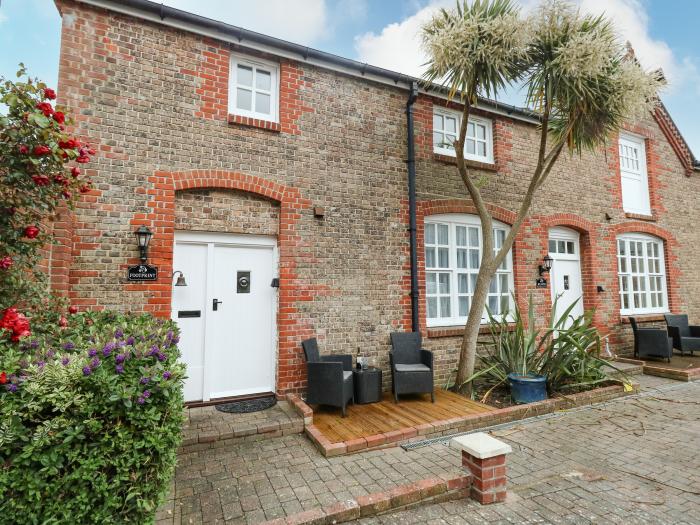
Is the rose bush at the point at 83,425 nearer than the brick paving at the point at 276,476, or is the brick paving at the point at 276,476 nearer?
the rose bush at the point at 83,425

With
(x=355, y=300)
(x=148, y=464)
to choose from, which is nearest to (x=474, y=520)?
(x=148, y=464)

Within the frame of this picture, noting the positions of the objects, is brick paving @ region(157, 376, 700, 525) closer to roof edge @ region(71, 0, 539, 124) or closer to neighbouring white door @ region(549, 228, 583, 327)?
neighbouring white door @ region(549, 228, 583, 327)

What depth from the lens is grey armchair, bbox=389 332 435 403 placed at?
5.32 metres

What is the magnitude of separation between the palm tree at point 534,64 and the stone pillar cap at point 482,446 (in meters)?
2.47

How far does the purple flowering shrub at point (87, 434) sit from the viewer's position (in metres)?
2.00

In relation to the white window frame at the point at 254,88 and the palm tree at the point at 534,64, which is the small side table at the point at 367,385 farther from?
the white window frame at the point at 254,88

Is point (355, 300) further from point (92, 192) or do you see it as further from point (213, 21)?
point (213, 21)

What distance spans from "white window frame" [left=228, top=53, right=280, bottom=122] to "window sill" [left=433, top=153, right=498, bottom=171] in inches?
117

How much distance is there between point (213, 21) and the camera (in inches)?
201

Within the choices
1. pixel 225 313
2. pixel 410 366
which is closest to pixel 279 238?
pixel 225 313

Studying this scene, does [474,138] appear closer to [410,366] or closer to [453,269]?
[453,269]

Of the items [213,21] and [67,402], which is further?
[213,21]

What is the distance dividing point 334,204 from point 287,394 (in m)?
2.92

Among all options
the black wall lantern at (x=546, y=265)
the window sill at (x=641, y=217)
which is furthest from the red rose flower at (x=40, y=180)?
the window sill at (x=641, y=217)
